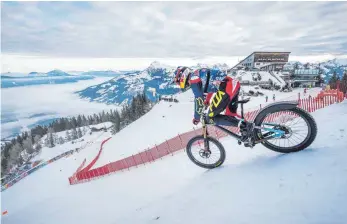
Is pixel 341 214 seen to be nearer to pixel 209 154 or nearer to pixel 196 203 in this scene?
pixel 196 203

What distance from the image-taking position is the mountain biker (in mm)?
5723

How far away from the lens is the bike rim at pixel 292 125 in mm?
5427

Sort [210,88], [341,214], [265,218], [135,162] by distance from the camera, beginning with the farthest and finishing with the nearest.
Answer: [135,162] < [210,88] < [265,218] < [341,214]

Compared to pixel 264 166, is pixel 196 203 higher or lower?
lower

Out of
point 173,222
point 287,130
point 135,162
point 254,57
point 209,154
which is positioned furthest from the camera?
point 254,57

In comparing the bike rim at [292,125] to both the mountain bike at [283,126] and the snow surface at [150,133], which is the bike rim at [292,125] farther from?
the snow surface at [150,133]

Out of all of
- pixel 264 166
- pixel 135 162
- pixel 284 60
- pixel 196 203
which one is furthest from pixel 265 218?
pixel 284 60

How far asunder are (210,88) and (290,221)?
3490mm

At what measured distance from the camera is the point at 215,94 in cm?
584

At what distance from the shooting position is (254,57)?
201ft

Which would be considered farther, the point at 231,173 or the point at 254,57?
the point at 254,57

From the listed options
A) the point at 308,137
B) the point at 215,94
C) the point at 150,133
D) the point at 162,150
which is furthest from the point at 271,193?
the point at 150,133

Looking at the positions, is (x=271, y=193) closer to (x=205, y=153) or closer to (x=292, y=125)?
(x=292, y=125)

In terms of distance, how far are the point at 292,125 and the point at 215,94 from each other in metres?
1.95
